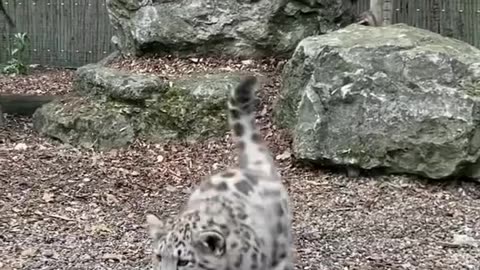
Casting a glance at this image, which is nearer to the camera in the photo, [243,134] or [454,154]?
[243,134]

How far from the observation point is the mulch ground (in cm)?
560

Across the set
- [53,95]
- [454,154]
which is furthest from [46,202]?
[53,95]

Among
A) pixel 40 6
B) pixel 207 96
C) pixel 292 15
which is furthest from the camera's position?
pixel 40 6

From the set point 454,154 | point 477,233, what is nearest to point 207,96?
point 454,154

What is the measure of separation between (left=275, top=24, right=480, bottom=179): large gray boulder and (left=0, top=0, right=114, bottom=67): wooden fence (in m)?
6.12

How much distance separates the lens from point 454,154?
260 inches

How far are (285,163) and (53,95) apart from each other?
3.91m

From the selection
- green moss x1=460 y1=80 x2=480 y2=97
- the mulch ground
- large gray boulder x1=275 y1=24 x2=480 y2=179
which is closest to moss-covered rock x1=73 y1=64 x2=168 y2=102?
the mulch ground

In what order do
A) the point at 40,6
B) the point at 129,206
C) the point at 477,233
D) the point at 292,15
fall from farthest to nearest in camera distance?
the point at 40,6 → the point at 292,15 → the point at 129,206 → the point at 477,233

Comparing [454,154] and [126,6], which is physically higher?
[126,6]

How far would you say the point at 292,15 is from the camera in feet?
27.9

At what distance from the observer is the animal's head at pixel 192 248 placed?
3.94m

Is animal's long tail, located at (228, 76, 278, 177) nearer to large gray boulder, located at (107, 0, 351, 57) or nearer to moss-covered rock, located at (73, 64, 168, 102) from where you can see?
moss-covered rock, located at (73, 64, 168, 102)

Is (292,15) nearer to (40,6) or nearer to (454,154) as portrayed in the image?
(454,154)
